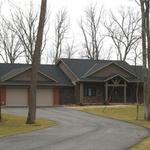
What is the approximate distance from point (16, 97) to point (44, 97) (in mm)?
3524

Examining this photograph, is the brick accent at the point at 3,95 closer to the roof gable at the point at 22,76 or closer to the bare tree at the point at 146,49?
the roof gable at the point at 22,76

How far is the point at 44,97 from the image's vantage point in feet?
171

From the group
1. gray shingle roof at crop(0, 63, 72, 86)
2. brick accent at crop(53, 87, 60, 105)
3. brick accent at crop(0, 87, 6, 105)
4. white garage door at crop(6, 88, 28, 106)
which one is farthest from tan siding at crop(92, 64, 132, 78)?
brick accent at crop(0, 87, 6, 105)

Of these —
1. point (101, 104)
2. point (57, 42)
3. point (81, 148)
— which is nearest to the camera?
point (81, 148)

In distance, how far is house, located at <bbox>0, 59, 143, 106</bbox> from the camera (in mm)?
50375

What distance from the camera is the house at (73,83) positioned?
50375 mm

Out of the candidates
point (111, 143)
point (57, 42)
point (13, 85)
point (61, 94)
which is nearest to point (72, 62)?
point (61, 94)

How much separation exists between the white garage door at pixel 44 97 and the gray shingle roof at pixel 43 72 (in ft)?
4.91

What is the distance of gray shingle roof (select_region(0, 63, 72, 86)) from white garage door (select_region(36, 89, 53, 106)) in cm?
150

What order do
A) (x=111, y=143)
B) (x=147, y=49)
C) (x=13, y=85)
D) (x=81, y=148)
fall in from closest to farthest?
(x=81, y=148) < (x=111, y=143) < (x=147, y=49) < (x=13, y=85)

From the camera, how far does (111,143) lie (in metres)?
18.2

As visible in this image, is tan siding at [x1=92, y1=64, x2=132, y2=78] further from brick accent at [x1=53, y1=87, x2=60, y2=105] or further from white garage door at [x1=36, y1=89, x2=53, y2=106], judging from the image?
white garage door at [x1=36, y1=89, x2=53, y2=106]

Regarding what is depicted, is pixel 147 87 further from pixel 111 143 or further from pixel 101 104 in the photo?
Answer: pixel 101 104

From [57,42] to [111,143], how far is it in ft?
202
